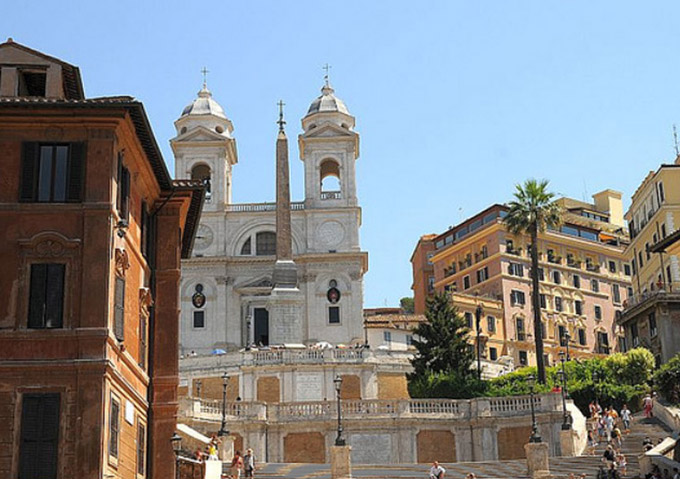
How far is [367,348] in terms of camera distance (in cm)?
7438

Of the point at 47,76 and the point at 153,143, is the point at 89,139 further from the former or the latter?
the point at 47,76

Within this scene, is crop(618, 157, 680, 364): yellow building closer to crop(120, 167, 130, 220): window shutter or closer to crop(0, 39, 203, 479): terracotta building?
crop(0, 39, 203, 479): terracotta building

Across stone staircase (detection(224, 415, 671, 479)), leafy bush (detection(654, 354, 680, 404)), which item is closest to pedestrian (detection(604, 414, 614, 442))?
stone staircase (detection(224, 415, 671, 479))

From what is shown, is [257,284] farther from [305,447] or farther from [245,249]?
[305,447]

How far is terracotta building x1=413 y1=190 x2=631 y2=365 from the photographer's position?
10831 cm

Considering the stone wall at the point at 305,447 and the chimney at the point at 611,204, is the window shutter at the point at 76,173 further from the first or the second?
the chimney at the point at 611,204

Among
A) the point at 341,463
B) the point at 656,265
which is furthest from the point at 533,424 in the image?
the point at 656,265

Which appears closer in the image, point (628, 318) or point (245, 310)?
point (628, 318)

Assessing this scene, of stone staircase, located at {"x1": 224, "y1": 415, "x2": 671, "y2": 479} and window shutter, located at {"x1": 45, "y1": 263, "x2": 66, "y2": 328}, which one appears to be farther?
stone staircase, located at {"x1": 224, "y1": 415, "x2": 671, "y2": 479}

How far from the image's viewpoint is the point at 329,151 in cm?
9881

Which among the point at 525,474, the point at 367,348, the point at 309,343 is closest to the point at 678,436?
the point at 525,474

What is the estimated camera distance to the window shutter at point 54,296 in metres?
25.3

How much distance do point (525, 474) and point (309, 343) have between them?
156 feet

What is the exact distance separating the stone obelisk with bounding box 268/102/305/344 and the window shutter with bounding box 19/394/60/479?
54783 millimetres
